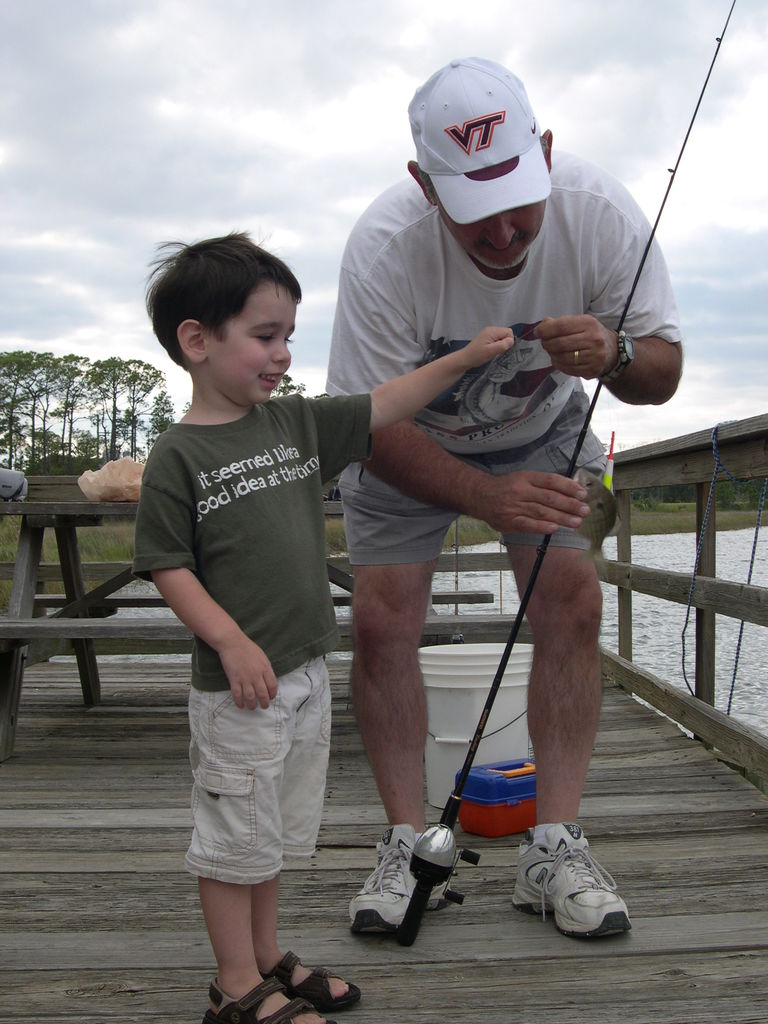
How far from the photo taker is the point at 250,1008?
4.68 ft

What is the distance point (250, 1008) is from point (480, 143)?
1.46 meters

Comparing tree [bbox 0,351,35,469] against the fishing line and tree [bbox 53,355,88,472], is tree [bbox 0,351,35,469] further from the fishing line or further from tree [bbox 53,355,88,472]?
the fishing line

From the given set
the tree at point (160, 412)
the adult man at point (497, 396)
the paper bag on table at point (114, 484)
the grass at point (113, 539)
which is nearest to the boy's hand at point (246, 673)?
the adult man at point (497, 396)

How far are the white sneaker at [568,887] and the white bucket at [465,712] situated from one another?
2.10 feet

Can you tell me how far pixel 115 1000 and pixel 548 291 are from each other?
1.50m

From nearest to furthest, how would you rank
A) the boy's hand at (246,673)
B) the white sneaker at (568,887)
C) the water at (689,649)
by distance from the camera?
the boy's hand at (246,673) < the white sneaker at (568,887) < the water at (689,649)

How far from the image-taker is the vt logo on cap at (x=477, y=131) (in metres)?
1.77

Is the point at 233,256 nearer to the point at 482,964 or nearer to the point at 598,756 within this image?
the point at 482,964

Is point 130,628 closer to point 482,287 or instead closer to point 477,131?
point 482,287

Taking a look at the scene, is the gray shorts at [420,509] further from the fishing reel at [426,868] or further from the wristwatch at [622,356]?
the fishing reel at [426,868]

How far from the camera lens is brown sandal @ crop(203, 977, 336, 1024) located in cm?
142

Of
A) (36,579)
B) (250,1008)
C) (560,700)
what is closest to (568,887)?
(560,700)

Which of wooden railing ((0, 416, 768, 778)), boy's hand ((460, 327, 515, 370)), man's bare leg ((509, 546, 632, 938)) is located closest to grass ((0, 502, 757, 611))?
wooden railing ((0, 416, 768, 778))

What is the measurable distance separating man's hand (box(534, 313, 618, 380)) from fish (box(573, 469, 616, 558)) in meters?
0.23
